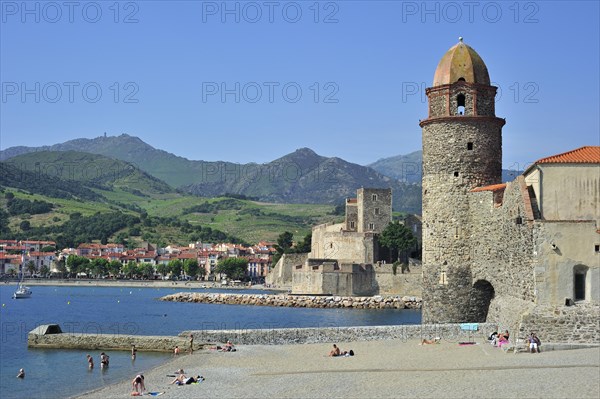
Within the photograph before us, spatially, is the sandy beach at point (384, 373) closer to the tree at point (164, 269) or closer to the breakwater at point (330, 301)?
the breakwater at point (330, 301)

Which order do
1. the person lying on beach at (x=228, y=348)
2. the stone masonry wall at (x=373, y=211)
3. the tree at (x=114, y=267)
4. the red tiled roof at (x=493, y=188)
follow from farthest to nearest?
the tree at (x=114, y=267)
the stone masonry wall at (x=373, y=211)
the person lying on beach at (x=228, y=348)
the red tiled roof at (x=493, y=188)

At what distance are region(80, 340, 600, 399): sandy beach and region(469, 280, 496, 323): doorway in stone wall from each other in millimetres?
2491

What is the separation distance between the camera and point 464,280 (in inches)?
1154

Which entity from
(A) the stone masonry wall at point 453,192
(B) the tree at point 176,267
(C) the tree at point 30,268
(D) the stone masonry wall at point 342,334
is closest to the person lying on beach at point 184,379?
(D) the stone masonry wall at point 342,334

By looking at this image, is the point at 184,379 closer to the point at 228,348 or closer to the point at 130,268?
Answer: the point at 228,348

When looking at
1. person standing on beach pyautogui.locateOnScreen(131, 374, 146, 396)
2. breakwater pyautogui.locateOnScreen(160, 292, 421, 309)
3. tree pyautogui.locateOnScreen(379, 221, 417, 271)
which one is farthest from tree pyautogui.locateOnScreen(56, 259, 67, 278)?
person standing on beach pyautogui.locateOnScreen(131, 374, 146, 396)

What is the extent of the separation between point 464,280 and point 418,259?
1799 inches

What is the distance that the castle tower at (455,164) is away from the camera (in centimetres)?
2905

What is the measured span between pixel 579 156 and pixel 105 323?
113 ft

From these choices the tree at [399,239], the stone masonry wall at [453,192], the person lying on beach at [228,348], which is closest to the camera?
the stone masonry wall at [453,192]

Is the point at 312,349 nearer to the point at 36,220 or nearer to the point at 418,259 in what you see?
the point at 418,259

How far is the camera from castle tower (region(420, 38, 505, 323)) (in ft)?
95.3

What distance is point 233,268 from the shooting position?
120 m

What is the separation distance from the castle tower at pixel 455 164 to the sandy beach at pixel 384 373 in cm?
264
